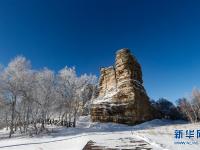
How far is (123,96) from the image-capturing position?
58.1 m

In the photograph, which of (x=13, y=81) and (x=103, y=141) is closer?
(x=103, y=141)

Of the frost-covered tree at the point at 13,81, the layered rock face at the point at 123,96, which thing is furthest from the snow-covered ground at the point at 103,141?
the layered rock face at the point at 123,96

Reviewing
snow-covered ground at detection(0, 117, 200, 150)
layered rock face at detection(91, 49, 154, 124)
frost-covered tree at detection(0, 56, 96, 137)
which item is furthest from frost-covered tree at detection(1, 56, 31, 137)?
layered rock face at detection(91, 49, 154, 124)

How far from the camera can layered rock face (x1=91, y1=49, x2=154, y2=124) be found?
178ft

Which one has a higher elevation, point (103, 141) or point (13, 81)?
point (13, 81)

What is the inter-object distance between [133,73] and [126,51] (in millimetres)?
6825

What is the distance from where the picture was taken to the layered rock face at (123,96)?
178 ft

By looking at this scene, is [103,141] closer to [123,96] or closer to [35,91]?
[35,91]

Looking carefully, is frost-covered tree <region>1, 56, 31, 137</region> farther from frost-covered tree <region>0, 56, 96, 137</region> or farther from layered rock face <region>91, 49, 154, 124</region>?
layered rock face <region>91, 49, 154, 124</region>

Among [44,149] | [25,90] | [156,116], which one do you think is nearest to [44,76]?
[25,90]

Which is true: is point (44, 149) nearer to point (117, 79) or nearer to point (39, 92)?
point (39, 92)

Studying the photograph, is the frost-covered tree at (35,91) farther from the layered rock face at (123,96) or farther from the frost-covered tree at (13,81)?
the layered rock face at (123,96)

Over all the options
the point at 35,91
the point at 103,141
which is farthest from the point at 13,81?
the point at 103,141

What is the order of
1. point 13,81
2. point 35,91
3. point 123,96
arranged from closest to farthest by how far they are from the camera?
point 13,81 < point 35,91 < point 123,96
